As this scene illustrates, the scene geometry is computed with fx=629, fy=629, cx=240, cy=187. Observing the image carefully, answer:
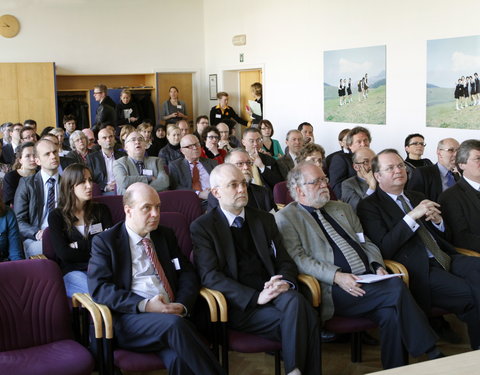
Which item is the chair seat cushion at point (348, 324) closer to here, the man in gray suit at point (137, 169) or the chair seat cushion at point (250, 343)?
the chair seat cushion at point (250, 343)

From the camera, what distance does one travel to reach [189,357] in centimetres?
309

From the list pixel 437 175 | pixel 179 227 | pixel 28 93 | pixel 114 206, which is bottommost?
pixel 179 227

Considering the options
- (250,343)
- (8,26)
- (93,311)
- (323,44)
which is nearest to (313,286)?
(250,343)

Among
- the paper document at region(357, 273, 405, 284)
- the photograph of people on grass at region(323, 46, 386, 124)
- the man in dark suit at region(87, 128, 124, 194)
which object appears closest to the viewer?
the paper document at region(357, 273, 405, 284)

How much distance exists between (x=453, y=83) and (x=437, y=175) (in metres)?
3.08

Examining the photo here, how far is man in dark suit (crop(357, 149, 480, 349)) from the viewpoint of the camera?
156 inches

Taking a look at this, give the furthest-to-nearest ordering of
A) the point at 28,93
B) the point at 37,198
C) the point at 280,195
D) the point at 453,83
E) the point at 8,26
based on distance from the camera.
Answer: the point at 28,93 → the point at 8,26 → the point at 453,83 → the point at 280,195 → the point at 37,198

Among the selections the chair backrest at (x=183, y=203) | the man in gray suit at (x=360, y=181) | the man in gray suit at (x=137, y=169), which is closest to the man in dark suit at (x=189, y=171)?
the man in gray suit at (x=137, y=169)

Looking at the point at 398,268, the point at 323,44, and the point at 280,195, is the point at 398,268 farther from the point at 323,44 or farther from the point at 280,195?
the point at 323,44

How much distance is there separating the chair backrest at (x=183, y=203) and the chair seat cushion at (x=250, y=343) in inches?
69.4

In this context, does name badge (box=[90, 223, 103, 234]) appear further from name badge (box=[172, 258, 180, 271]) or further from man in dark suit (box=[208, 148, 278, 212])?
man in dark suit (box=[208, 148, 278, 212])

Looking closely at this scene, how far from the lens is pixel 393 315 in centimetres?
361

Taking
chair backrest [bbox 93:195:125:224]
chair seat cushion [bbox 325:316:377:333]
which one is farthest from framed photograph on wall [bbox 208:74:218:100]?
chair seat cushion [bbox 325:316:377:333]

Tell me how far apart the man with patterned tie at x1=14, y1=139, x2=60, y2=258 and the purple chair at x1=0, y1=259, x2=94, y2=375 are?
1518 mm
